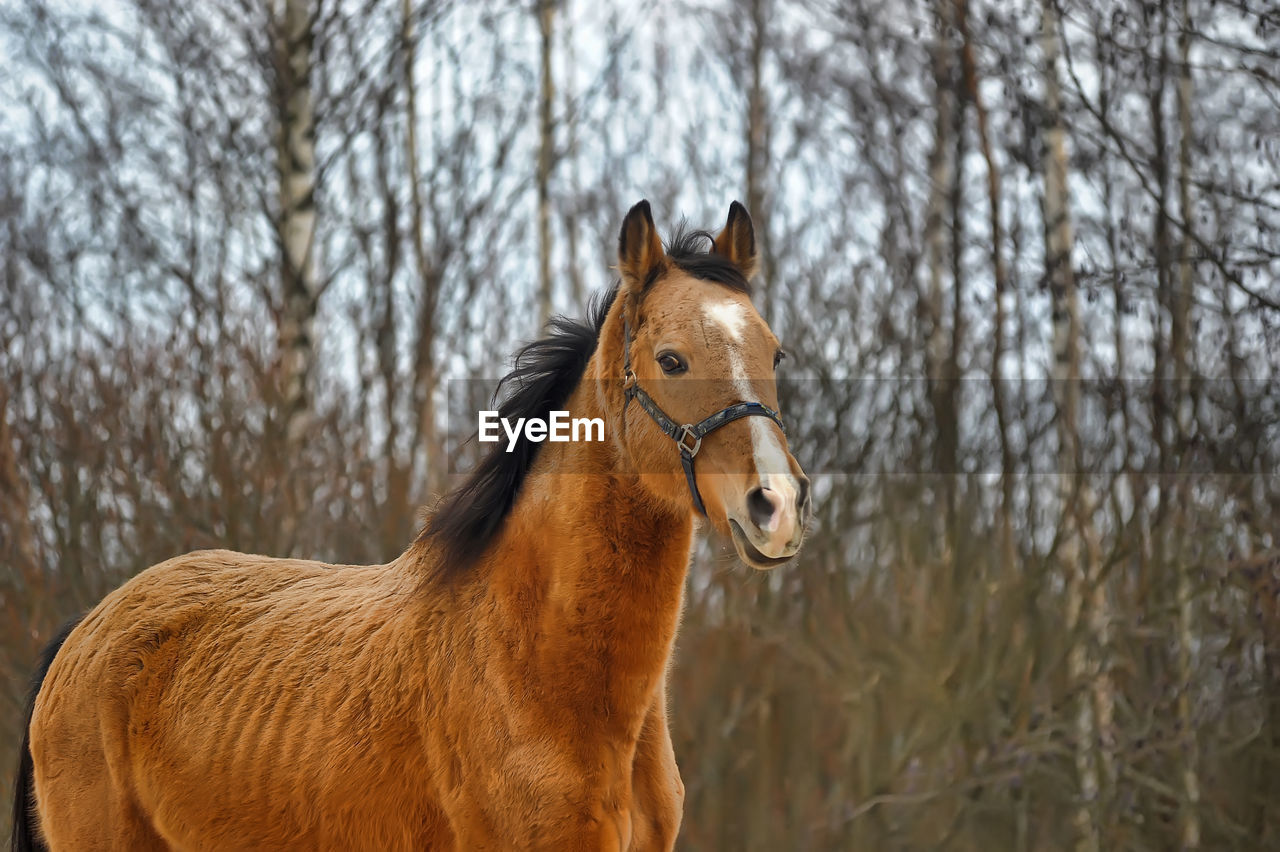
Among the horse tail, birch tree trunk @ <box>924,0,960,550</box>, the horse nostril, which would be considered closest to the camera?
the horse nostril

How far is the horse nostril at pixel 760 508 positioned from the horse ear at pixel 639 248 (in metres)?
0.91

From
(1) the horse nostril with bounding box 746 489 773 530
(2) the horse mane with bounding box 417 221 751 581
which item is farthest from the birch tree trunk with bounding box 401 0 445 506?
(1) the horse nostril with bounding box 746 489 773 530

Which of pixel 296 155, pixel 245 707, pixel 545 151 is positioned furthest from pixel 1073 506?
pixel 545 151

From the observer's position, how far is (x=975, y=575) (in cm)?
887

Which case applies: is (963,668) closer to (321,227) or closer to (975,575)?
(975,575)

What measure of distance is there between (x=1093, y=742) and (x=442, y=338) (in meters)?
7.47

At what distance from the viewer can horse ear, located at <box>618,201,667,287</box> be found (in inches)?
144

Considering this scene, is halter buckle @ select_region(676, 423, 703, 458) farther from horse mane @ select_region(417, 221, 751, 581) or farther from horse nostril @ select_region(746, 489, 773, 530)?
horse mane @ select_region(417, 221, 751, 581)

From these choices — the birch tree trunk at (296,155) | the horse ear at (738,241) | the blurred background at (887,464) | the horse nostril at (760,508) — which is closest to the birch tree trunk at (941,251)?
the blurred background at (887,464)

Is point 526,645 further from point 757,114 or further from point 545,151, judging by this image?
point 757,114

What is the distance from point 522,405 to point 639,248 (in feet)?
2.16

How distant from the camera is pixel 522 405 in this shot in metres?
3.94

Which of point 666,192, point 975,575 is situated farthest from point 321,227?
point 975,575

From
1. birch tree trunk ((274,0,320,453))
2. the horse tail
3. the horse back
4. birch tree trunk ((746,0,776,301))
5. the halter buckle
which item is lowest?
the horse tail
